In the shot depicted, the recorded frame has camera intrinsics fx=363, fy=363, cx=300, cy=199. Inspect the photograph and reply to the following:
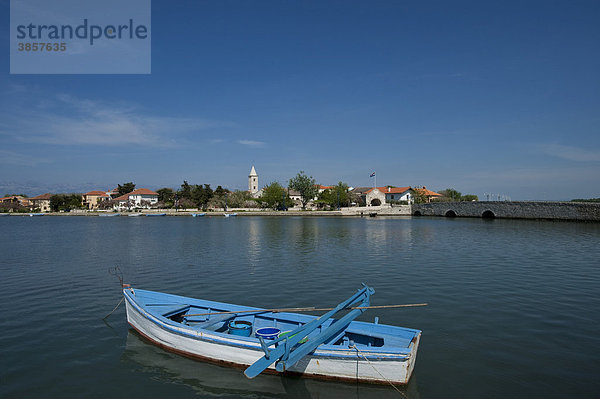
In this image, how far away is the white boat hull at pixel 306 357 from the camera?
852 cm

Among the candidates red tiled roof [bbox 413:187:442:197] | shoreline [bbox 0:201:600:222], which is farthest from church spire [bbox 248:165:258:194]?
red tiled roof [bbox 413:187:442:197]

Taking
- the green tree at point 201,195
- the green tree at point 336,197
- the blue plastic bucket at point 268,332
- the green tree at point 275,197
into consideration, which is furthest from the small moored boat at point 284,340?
the green tree at point 201,195

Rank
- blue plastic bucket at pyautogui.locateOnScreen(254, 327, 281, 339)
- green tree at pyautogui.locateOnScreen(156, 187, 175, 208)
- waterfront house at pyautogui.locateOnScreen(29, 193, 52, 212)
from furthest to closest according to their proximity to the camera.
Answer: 1. waterfront house at pyautogui.locateOnScreen(29, 193, 52, 212)
2. green tree at pyautogui.locateOnScreen(156, 187, 175, 208)
3. blue plastic bucket at pyautogui.locateOnScreen(254, 327, 281, 339)

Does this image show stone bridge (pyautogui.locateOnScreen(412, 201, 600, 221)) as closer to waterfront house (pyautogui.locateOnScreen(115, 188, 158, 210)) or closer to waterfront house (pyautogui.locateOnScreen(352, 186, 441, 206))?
waterfront house (pyautogui.locateOnScreen(352, 186, 441, 206))

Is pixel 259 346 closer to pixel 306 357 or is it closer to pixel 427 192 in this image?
pixel 306 357

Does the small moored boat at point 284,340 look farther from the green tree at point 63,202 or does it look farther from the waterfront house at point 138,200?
the green tree at point 63,202

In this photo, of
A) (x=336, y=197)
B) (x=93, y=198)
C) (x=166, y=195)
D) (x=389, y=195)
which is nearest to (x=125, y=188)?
(x=93, y=198)

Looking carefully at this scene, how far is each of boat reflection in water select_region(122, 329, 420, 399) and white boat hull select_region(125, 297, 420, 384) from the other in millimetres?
197

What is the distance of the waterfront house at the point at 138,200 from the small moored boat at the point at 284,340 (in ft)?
474

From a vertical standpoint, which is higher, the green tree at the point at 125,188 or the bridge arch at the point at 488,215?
the green tree at the point at 125,188

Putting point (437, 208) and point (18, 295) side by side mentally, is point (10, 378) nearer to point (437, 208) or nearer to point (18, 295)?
point (18, 295)

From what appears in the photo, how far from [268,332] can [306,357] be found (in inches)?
67.9

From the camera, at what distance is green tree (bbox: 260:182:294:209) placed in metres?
120

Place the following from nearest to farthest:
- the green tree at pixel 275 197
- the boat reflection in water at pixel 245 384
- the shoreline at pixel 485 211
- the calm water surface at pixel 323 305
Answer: the boat reflection in water at pixel 245 384 → the calm water surface at pixel 323 305 → the shoreline at pixel 485 211 → the green tree at pixel 275 197
